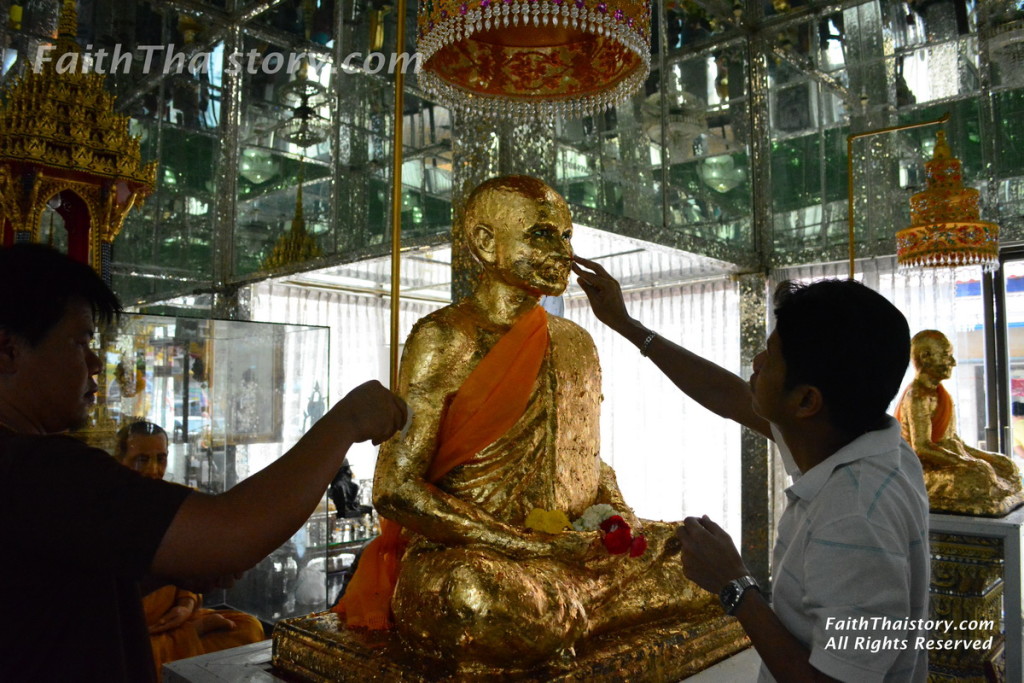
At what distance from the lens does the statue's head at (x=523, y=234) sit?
225cm

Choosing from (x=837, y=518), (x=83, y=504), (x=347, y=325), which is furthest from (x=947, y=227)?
(x=347, y=325)

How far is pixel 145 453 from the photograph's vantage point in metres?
3.21

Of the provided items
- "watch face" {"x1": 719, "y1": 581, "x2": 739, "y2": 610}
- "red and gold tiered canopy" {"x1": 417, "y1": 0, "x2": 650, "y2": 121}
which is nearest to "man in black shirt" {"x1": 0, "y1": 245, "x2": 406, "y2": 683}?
"watch face" {"x1": 719, "y1": 581, "x2": 739, "y2": 610}

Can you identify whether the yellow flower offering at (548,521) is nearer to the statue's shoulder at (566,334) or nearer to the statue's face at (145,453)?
the statue's shoulder at (566,334)

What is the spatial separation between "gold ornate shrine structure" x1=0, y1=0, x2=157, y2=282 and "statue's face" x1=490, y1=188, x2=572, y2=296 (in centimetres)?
212

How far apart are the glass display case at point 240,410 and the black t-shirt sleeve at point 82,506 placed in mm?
2914

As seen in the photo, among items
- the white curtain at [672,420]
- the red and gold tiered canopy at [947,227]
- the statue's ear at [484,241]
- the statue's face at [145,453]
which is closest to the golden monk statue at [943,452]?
the red and gold tiered canopy at [947,227]

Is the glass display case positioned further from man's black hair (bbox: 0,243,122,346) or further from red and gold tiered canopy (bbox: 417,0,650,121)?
man's black hair (bbox: 0,243,122,346)

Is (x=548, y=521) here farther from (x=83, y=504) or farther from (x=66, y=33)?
(x=66, y=33)

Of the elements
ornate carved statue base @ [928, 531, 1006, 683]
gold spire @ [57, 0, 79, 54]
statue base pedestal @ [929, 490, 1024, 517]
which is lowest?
ornate carved statue base @ [928, 531, 1006, 683]

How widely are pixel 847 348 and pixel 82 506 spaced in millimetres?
1041

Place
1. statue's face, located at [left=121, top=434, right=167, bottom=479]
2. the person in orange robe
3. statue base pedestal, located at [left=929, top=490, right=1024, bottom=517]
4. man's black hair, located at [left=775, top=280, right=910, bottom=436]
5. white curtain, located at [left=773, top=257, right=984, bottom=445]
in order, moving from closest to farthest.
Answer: man's black hair, located at [left=775, top=280, right=910, bottom=436], the person in orange robe, statue's face, located at [left=121, top=434, right=167, bottom=479], statue base pedestal, located at [left=929, top=490, right=1024, bottom=517], white curtain, located at [left=773, top=257, right=984, bottom=445]

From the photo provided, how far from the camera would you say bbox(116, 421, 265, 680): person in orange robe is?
3.03m

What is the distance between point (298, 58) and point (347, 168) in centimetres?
108
